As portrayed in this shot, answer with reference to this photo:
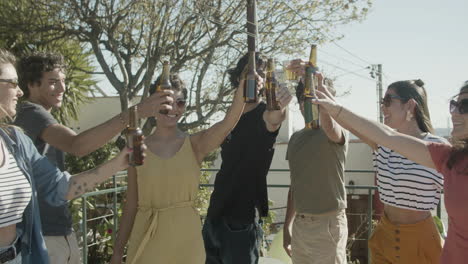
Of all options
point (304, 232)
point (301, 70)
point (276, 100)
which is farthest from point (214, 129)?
point (304, 232)

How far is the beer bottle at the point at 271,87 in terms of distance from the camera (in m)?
2.70

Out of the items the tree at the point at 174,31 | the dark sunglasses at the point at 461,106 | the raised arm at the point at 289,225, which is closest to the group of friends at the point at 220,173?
the dark sunglasses at the point at 461,106

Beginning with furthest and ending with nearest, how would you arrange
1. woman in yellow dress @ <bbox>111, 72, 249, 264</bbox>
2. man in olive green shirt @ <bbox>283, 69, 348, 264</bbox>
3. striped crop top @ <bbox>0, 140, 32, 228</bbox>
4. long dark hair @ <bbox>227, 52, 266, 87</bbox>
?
man in olive green shirt @ <bbox>283, 69, 348, 264</bbox> → long dark hair @ <bbox>227, 52, 266, 87</bbox> → woman in yellow dress @ <bbox>111, 72, 249, 264</bbox> → striped crop top @ <bbox>0, 140, 32, 228</bbox>

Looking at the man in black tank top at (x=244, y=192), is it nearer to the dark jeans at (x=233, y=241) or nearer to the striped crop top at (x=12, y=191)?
the dark jeans at (x=233, y=241)

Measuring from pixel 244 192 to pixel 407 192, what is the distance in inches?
35.8

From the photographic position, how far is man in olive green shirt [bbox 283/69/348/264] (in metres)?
3.10

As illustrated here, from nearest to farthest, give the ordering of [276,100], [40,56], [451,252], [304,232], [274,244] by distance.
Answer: [451,252] < [276,100] < [40,56] < [304,232] < [274,244]

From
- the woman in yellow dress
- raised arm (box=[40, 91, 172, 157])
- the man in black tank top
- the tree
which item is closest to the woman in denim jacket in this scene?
raised arm (box=[40, 91, 172, 157])

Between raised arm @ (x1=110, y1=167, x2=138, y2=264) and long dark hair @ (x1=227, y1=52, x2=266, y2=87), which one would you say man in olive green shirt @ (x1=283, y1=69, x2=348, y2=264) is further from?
raised arm @ (x1=110, y1=167, x2=138, y2=264)

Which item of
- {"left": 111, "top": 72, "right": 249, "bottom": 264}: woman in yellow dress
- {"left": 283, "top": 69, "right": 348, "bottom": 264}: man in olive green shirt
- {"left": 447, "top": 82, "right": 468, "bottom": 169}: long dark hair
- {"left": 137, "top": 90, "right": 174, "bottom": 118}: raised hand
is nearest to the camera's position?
{"left": 447, "top": 82, "right": 468, "bottom": 169}: long dark hair

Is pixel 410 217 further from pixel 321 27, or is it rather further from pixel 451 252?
pixel 321 27

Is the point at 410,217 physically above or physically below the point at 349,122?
below

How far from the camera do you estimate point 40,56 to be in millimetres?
2846

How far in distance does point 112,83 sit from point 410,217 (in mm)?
9022
